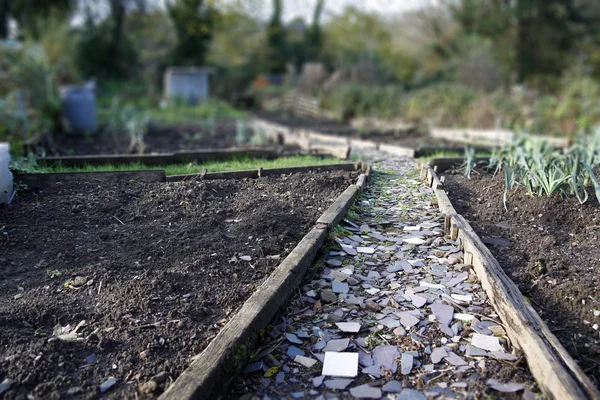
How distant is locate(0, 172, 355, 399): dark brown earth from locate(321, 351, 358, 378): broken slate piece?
0.54 metres

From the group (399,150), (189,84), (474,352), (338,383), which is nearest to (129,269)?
(338,383)

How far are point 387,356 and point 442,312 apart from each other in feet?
1.69

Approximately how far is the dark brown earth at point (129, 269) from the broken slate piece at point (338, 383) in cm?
58

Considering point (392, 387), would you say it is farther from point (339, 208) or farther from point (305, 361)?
point (339, 208)

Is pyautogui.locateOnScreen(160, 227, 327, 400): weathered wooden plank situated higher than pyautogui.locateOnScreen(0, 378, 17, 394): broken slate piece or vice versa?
pyautogui.locateOnScreen(160, 227, 327, 400): weathered wooden plank

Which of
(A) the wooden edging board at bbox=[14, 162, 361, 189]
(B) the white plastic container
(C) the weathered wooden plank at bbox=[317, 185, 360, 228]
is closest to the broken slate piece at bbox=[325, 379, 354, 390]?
(C) the weathered wooden plank at bbox=[317, 185, 360, 228]

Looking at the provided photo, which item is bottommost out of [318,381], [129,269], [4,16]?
[318,381]

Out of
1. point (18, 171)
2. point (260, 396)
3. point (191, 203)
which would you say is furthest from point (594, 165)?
point (18, 171)

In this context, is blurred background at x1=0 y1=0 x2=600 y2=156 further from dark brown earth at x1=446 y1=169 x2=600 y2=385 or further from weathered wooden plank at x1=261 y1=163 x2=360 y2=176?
dark brown earth at x1=446 y1=169 x2=600 y2=385

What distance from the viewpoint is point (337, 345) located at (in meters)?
2.44

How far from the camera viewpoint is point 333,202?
4.14m

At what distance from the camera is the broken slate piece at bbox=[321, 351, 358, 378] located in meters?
2.24

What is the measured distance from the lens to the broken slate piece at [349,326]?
8.41ft

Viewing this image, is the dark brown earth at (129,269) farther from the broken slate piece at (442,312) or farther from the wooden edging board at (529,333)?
the wooden edging board at (529,333)
